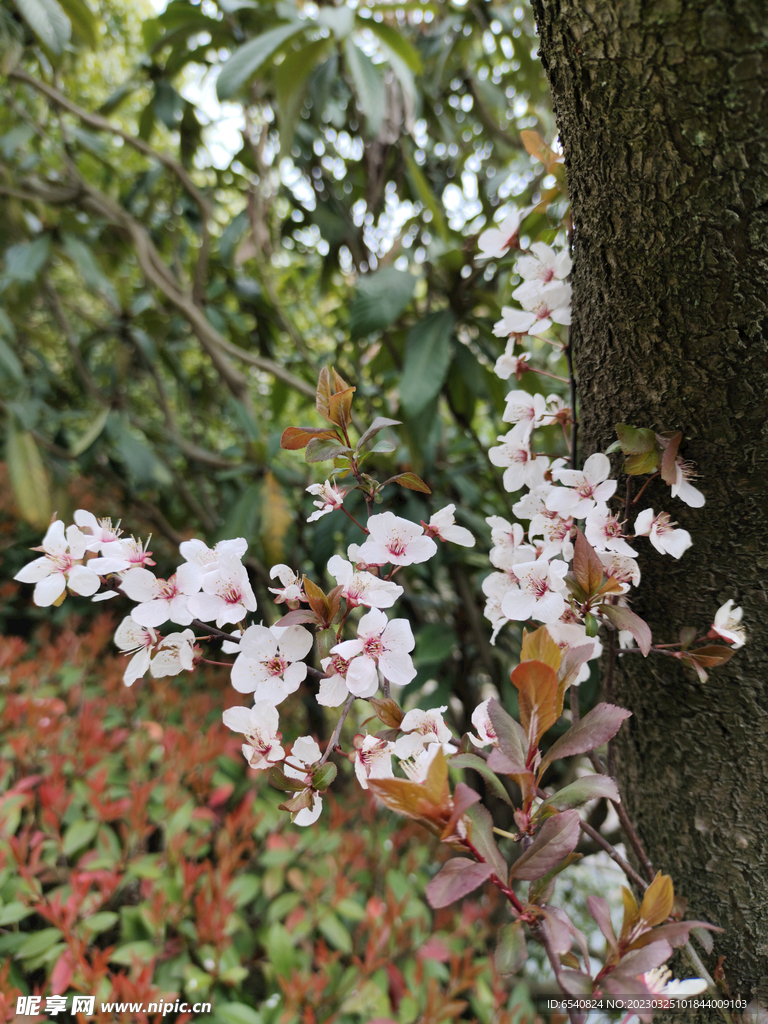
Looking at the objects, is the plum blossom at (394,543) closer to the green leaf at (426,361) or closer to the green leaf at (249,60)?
the green leaf at (426,361)

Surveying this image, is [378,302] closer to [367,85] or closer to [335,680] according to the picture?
[367,85]

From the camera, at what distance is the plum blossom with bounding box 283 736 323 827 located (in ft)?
1.18

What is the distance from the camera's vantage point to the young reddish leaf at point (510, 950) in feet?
0.97

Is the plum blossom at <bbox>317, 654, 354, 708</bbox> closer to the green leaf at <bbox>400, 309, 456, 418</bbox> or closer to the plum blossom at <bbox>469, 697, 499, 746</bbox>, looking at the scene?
the plum blossom at <bbox>469, 697, 499, 746</bbox>

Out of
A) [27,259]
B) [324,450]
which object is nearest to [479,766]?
[324,450]

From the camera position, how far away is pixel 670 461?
39cm

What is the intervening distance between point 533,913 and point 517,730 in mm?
98

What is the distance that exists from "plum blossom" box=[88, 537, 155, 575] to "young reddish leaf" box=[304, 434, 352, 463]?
128 millimetres

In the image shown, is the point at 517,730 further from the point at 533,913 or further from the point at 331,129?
the point at 331,129

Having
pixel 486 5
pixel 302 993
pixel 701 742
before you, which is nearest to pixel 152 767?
pixel 302 993

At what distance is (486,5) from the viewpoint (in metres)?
1.28

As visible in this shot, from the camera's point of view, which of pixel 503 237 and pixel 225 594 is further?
pixel 503 237

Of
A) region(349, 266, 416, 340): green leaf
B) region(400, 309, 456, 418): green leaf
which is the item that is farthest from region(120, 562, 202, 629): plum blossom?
region(349, 266, 416, 340): green leaf

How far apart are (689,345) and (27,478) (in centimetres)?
155
